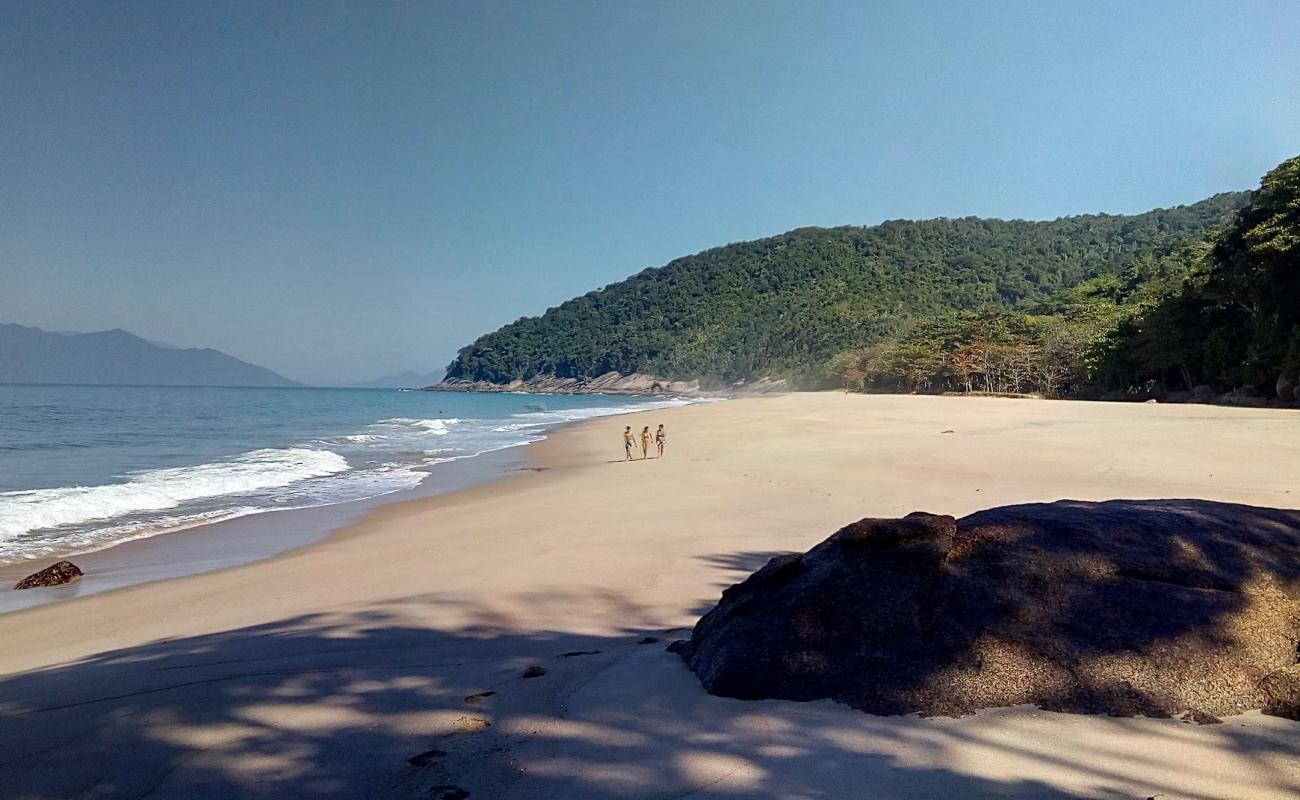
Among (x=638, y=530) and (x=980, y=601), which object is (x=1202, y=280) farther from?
(x=980, y=601)

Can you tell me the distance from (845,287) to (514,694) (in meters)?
158

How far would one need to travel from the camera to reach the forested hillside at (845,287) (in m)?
129

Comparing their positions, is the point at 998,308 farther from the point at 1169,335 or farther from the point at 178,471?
the point at 178,471

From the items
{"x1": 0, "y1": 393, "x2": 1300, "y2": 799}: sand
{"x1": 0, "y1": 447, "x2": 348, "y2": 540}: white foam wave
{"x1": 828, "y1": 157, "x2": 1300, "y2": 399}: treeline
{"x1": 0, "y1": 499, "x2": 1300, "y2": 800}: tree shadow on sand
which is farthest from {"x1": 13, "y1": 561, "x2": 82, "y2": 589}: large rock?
{"x1": 828, "y1": 157, "x2": 1300, "y2": 399}: treeline

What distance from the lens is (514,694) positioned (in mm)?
3480

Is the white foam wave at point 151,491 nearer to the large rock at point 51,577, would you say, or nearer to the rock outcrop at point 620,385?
the large rock at point 51,577

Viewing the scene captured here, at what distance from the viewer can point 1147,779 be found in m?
2.29

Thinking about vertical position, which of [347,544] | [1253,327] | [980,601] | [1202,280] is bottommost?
[347,544]

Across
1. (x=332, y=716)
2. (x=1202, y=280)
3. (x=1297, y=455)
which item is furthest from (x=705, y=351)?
(x=332, y=716)

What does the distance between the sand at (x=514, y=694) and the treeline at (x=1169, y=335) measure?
2760 centimetres

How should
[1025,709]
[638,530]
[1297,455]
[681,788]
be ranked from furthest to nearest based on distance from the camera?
1. [1297,455]
2. [638,530]
3. [1025,709]
4. [681,788]

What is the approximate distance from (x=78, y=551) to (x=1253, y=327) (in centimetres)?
4420

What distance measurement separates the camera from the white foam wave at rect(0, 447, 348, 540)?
1243 cm

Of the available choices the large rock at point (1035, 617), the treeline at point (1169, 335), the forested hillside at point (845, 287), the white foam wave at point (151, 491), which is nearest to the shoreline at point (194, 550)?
the white foam wave at point (151, 491)
